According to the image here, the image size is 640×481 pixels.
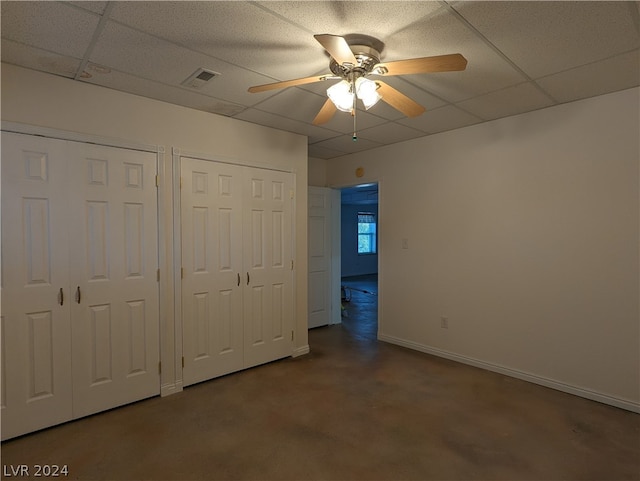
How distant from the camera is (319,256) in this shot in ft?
16.9

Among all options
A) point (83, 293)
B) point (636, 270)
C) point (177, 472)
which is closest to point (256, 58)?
point (83, 293)

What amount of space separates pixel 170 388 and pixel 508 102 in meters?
3.82

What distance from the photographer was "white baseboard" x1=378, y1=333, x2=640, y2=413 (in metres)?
2.76

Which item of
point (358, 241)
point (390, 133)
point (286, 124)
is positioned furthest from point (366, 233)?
point (286, 124)

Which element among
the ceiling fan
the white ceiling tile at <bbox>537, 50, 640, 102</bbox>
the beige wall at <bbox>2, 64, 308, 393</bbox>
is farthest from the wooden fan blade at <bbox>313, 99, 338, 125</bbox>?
the white ceiling tile at <bbox>537, 50, 640, 102</bbox>

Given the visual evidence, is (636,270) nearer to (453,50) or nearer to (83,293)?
(453,50)

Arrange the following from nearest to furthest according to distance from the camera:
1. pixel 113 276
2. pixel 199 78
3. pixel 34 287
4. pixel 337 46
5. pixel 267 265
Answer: pixel 337 46
pixel 34 287
pixel 199 78
pixel 113 276
pixel 267 265

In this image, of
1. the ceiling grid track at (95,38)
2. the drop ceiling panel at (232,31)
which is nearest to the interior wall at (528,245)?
the drop ceiling panel at (232,31)

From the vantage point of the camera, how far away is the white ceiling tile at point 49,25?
1737 mm

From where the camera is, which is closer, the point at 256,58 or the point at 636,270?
the point at 256,58

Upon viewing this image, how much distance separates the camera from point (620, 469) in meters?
2.06

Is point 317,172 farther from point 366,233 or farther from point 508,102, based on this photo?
point 366,233

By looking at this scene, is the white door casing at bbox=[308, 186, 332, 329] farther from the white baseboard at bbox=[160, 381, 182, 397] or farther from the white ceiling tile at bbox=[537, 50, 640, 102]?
the white ceiling tile at bbox=[537, 50, 640, 102]

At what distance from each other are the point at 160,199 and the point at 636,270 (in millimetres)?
3841
